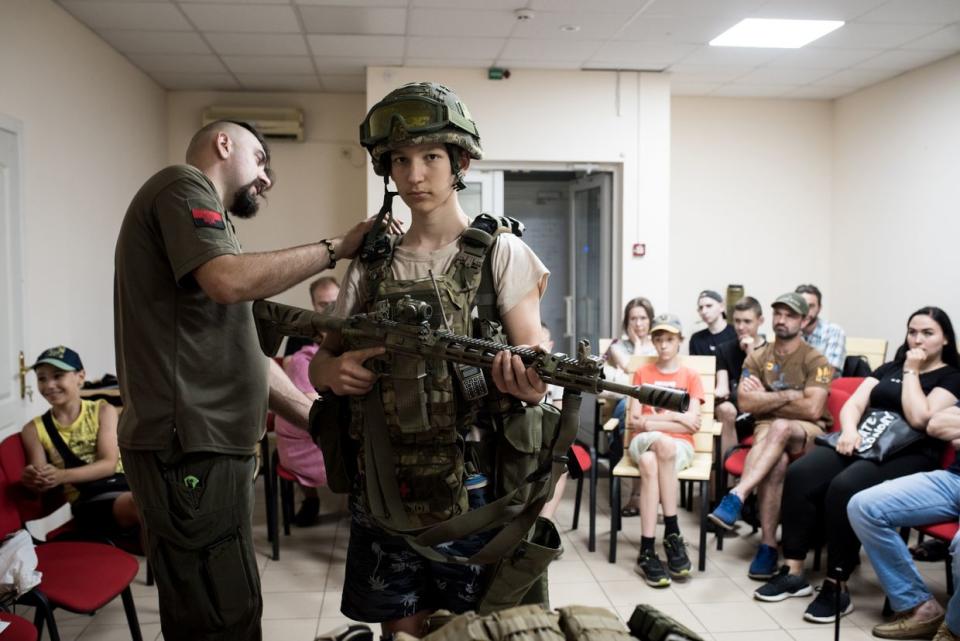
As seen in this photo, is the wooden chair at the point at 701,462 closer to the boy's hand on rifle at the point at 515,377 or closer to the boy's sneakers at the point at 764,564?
the boy's sneakers at the point at 764,564

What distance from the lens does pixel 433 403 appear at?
154 cm

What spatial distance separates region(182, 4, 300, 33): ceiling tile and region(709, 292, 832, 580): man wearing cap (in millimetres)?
3500

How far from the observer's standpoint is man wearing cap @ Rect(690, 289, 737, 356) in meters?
5.68

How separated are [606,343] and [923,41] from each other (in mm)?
3135

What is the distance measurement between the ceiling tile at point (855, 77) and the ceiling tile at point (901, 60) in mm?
118

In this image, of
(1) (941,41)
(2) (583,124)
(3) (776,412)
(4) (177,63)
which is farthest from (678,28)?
(4) (177,63)

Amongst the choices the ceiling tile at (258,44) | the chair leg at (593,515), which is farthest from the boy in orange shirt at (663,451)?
the ceiling tile at (258,44)

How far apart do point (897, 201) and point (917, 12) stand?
2.04m

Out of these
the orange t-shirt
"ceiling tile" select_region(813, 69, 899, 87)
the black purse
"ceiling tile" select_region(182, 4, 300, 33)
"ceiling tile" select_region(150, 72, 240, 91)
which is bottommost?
the black purse

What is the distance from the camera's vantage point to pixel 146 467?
1778 mm

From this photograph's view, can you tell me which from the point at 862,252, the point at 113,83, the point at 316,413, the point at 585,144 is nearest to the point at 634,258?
the point at 585,144

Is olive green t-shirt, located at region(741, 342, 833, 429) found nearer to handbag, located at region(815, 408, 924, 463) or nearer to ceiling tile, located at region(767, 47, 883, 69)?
handbag, located at region(815, 408, 924, 463)

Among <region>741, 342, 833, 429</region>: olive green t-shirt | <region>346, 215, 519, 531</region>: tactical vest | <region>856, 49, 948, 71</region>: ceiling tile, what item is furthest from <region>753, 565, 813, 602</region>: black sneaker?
<region>856, 49, 948, 71</region>: ceiling tile

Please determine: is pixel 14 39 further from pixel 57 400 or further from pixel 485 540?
pixel 485 540
